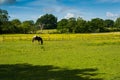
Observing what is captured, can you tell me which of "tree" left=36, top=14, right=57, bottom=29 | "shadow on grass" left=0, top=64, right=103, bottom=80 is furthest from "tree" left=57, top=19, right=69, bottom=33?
"shadow on grass" left=0, top=64, right=103, bottom=80

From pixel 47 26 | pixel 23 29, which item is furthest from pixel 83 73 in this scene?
pixel 47 26

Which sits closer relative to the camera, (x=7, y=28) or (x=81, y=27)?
(x=7, y=28)

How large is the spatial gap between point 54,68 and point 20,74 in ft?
8.77

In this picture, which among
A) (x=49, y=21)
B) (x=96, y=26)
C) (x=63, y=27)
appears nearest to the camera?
A: (x=63, y=27)

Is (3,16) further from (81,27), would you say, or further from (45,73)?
(45,73)

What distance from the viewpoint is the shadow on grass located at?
13.9 m

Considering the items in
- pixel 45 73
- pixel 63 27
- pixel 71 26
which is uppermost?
pixel 71 26

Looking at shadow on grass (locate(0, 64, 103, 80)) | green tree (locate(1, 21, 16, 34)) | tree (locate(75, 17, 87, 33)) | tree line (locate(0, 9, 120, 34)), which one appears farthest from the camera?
tree (locate(75, 17, 87, 33))

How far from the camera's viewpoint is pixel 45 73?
603 inches

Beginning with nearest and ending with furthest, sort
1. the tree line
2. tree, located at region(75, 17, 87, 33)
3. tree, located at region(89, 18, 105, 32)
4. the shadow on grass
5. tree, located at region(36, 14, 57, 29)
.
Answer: the shadow on grass → the tree line → tree, located at region(75, 17, 87, 33) → tree, located at region(89, 18, 105, 32) → tree, located at region(36, 14, 57, 29)

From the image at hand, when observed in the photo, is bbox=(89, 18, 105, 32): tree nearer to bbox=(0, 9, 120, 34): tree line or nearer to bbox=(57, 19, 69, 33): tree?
bbox=(0, 9, 120, 34): tree line

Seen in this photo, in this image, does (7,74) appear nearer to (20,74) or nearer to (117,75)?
(20,74)

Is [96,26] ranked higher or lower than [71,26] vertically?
lower

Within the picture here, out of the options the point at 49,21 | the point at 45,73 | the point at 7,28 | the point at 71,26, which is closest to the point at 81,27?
the point at 71,26
